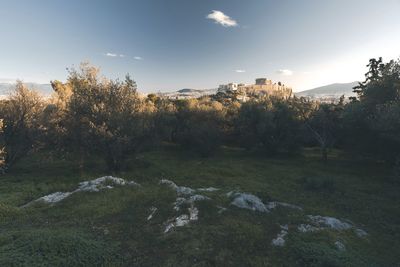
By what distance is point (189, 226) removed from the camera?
558 inches

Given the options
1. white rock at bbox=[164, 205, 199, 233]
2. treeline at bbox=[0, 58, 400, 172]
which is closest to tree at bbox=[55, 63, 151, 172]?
treeline at bbox=[0, 58, 400, 172]

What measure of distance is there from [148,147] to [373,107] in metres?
33.1

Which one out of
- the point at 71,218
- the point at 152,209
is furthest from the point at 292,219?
the point at 71,218

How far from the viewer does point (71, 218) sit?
15.9m

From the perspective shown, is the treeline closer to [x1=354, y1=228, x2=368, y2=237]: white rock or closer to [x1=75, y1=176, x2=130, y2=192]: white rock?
[x1=75, y1=176, x2=130, y2=192]: white rock

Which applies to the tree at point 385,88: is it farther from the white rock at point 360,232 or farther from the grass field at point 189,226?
the white rock at point 360,232

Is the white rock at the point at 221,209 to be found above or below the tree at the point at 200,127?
below

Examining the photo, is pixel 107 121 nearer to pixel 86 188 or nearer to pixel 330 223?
pixel 86 188

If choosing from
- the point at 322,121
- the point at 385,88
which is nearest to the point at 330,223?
the point at 385,88

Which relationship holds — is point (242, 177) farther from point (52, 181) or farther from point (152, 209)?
point (52, 181)

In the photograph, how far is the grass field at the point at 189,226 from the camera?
11.4 meters

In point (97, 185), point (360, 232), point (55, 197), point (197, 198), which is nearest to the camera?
point (360, 232)

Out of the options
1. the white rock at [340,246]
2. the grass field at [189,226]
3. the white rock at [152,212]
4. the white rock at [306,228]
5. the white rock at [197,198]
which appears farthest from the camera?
the white rock at [197,198]

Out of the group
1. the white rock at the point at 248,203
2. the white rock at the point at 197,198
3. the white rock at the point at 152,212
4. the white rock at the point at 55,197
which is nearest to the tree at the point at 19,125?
the white rock at the point at 55,197
